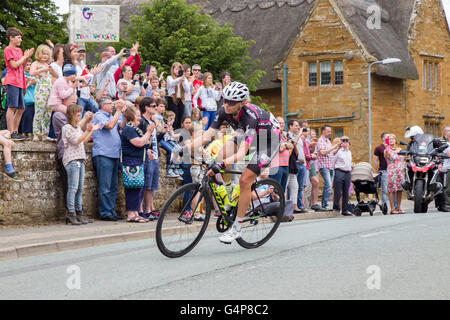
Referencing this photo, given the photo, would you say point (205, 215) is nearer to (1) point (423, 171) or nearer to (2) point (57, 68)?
(2) point (57, 68)

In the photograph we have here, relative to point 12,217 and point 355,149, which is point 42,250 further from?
point 355,149

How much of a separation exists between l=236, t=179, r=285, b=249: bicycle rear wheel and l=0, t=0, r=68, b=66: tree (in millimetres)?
28883

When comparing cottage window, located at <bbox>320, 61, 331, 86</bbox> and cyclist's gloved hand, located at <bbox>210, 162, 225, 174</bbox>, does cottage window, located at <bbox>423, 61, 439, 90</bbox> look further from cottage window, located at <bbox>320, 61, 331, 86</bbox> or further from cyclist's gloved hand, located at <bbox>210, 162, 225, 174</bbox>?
cyclist's gloved hand, located at <bbox>210, 162, 225, 174</bbox>

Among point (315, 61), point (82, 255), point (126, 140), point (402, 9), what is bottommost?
point (82, 255)

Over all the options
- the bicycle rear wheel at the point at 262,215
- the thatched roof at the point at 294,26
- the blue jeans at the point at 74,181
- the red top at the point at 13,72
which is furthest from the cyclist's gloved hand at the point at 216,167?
the thatched roof at the point at 294,26

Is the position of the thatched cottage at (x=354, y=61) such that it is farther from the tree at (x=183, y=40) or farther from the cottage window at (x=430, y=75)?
the tree at (x=183, y=40)

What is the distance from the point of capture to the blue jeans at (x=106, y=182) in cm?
1378

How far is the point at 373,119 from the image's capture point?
37.7 m

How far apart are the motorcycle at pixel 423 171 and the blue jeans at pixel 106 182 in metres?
7.50

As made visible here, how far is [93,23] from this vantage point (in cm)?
1956

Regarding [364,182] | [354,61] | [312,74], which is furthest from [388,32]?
[364,182]

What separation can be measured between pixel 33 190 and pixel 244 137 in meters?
5.38
